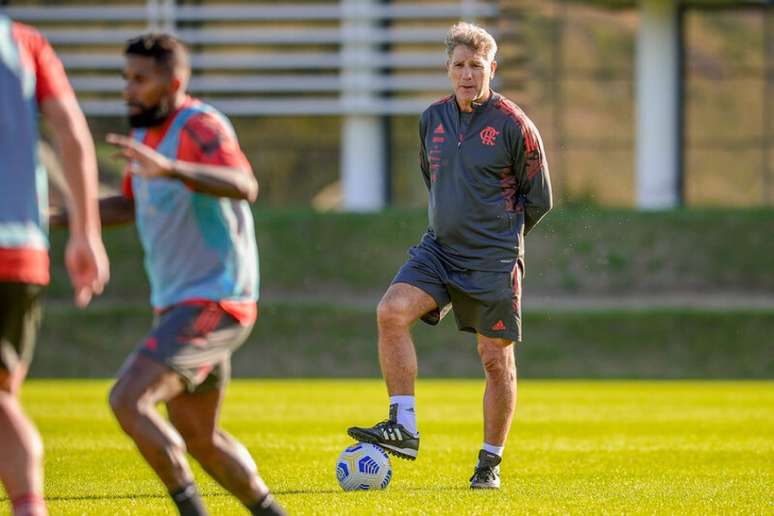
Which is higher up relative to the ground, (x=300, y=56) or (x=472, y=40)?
(x=300, y=56)

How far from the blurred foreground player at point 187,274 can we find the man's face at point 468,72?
2.41m

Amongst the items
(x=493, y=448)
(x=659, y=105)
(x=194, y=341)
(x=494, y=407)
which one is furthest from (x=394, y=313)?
(x=659, y=105)

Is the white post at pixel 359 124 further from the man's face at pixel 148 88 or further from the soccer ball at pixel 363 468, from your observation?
the man's face at pixel 148 88

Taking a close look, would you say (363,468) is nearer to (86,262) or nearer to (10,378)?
(10,378)

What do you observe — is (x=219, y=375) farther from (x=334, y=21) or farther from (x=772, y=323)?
(x=334, y=21)

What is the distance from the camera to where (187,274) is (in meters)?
5.99

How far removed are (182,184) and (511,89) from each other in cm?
2696

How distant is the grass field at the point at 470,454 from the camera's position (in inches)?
307

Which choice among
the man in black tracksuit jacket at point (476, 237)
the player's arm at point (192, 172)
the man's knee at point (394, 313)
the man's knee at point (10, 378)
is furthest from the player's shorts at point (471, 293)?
the man's knee at point (10, 378)

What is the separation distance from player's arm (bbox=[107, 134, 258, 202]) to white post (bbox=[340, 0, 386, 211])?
25.6 m

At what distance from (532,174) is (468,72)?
0.63 m

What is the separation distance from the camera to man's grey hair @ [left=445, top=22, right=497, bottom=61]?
8242mm

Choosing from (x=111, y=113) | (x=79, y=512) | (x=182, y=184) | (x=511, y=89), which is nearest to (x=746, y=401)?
(x=79, y=512)

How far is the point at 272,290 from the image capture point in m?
29.0
